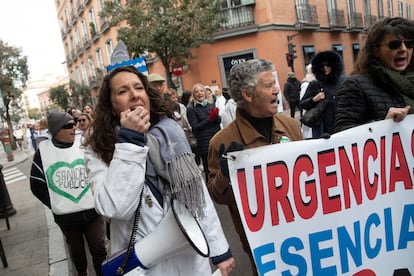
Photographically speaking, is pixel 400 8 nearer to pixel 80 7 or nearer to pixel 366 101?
pixel 80 7

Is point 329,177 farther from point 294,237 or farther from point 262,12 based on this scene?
point 262,12

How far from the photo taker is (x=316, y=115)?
4227 millimetres

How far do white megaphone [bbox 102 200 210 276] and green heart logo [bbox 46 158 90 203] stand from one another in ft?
5.17

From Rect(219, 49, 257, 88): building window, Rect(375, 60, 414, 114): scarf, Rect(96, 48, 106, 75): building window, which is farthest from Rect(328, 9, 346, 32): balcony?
Rect(375, 60, 414, 114): scarf

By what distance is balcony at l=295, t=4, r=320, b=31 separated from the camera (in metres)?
20.5

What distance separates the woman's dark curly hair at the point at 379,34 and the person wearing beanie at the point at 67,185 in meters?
2.30

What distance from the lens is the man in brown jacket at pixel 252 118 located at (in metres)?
2.12

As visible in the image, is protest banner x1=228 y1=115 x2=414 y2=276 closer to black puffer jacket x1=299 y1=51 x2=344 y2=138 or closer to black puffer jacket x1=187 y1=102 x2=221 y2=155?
black puffer jacket x1=299 y1=51 x2=344 y2=138

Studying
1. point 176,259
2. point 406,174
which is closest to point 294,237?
point 176,259

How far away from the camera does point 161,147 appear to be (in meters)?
1.68

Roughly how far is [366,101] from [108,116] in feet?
5.09

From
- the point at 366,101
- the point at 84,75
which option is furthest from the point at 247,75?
the point at 84,75

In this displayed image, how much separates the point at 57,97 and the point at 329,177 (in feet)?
120

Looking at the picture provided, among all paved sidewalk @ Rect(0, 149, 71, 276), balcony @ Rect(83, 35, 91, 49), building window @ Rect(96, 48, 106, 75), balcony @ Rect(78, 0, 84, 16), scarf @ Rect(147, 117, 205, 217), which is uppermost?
balcony @ Rect(78, 0, 84, 16)
